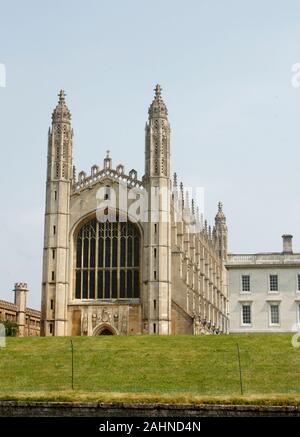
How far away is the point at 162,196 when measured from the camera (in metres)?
55.5

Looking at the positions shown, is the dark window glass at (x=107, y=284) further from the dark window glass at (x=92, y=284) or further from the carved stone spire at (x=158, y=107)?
the carved stone spire at (x=158, y=107)

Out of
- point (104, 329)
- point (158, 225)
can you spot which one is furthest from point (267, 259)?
point (104, 329)

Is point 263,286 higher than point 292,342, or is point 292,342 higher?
point 263,286

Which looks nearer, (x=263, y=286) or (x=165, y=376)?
(x=165, y=376)

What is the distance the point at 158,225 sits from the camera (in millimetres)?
55125

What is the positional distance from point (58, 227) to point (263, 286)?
21.1 metres

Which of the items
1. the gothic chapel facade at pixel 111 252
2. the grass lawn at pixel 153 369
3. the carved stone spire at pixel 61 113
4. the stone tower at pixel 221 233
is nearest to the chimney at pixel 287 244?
the stone tower at pixel 221 233

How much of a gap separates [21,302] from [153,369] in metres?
53.3

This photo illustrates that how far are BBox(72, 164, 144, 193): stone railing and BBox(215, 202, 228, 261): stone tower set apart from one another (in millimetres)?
28514

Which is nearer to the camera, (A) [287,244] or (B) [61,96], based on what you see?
(B) [61,96]

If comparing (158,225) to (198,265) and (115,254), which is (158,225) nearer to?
(115,254)

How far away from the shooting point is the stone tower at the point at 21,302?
268 feet

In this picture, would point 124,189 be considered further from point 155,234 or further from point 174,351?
point 174,351
